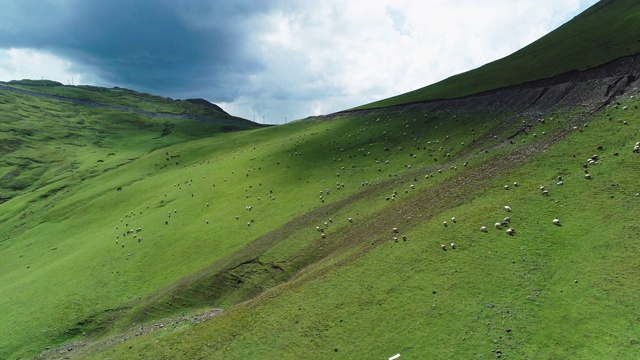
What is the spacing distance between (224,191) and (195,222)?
9217 mm

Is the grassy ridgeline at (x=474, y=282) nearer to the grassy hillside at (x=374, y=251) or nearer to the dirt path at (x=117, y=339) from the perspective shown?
the grassy hillside at (x=374, y=251)

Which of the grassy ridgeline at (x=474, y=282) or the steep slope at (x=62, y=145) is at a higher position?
the steep slope at (x=62, y=145)

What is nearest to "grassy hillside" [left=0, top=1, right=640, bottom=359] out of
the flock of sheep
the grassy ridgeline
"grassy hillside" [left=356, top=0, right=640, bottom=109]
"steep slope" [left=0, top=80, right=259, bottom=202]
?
the grassy ridgeline

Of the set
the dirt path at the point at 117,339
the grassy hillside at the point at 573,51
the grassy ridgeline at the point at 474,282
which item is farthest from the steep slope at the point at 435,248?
the grassy hillside at the point at 573,51

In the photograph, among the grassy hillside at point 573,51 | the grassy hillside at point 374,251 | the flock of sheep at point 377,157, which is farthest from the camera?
the grassy hillside at point 573,51

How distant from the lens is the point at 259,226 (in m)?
46.1

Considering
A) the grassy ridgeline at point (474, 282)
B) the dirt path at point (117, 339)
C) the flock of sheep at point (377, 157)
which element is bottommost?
the dirt path at point (117, 339)

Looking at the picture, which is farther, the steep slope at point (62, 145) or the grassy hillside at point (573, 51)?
the steep slope at point (62, 145)

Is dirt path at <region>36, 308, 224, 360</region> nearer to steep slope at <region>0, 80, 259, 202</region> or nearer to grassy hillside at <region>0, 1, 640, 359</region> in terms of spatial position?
grassy hillside at <region>0, 1, 640, 359</region>

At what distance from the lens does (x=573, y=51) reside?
6344 centimetres

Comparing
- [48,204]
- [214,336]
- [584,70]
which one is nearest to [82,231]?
[48,204]

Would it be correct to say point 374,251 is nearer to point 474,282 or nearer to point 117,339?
point 474,282

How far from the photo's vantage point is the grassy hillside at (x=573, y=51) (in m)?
55.8

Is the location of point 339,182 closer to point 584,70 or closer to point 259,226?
point 259,226
